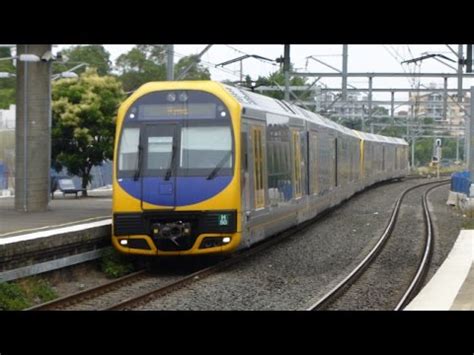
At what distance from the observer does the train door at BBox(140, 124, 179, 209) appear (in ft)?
44.9

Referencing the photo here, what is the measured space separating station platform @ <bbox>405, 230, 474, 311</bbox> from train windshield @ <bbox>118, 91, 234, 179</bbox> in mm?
3675

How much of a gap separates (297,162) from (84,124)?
11136 millimetres

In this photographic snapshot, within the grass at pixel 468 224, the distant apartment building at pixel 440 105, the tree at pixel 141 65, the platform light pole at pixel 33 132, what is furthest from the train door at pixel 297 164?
the distant apartment building at pixel 440 105

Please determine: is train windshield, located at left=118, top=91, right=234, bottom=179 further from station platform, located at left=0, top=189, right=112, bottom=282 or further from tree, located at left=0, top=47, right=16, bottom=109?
tree, located at left=0, top=47, right=16, bottom=109

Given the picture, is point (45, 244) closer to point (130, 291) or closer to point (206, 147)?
point (130, 291)

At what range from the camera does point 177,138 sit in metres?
13.9

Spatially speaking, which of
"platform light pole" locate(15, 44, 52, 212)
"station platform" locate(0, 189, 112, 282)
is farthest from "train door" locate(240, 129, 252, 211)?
"platform light pole" locate(15, 44, 52, 212)

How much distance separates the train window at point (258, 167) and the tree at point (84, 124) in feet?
42.3

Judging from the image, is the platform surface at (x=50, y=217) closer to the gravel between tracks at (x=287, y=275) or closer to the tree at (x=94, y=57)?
the gravel between tracks at (x=287, y=275)

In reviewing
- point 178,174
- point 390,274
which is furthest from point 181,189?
point 390,274

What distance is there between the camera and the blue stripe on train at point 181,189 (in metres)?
13.7
